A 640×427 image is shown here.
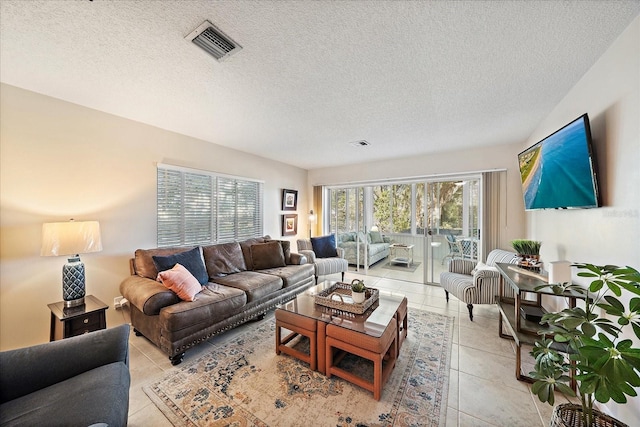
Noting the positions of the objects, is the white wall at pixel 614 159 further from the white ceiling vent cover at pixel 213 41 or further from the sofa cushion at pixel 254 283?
the sofa cushion at pixel 254 283

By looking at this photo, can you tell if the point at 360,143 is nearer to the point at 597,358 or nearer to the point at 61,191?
the point at 597,358

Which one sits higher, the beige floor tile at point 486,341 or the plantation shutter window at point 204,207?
the plantation shutter window at point 204,207

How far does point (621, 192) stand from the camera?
4.88 ft

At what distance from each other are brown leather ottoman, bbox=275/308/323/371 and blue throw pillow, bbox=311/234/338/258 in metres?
2.61

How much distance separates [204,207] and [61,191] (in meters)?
1.56

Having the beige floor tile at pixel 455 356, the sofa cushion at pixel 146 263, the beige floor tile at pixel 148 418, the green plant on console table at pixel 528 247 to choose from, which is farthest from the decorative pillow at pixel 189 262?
the green plant on console table at pixel 528 247

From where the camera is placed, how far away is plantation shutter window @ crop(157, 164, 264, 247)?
10.7ft

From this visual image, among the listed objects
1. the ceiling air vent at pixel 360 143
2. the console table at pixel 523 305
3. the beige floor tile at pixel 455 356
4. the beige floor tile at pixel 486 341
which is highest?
the ceiling air vent at pixel 360 143

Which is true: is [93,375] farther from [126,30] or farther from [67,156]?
[67,156]

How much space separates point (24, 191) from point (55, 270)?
2.63 ft

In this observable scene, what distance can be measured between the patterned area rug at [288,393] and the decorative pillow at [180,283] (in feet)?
2.05

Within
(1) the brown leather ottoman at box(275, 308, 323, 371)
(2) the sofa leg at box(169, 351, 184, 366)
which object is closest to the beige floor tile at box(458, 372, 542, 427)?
(1) the brown leather ottoman at box(275, 308, 323, 371)

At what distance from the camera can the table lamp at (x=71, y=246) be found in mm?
2039

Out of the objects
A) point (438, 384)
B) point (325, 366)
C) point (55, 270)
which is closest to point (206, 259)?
point (55, 270)
